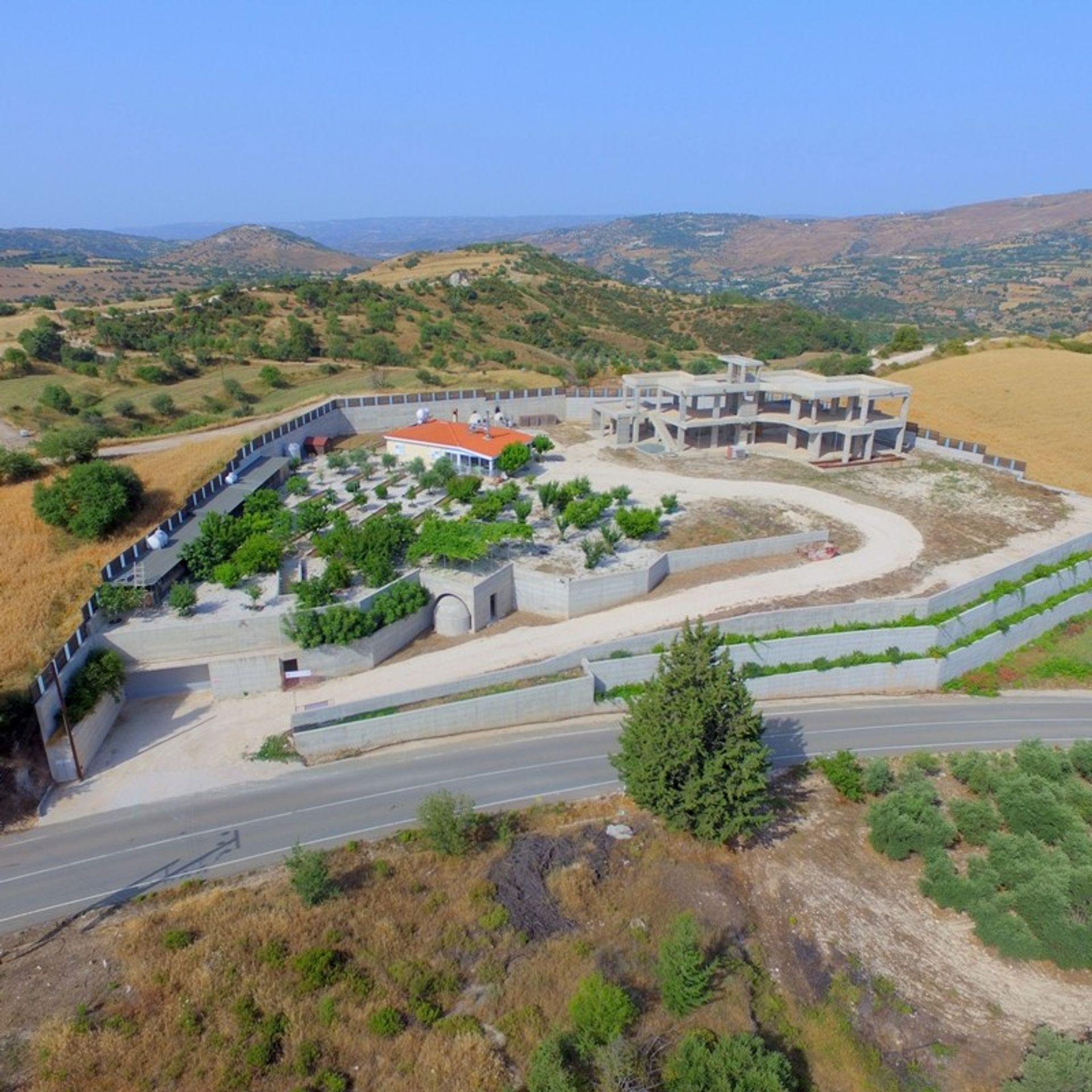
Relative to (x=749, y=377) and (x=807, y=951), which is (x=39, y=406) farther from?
(x=807, y=951)

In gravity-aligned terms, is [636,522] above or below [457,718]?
above

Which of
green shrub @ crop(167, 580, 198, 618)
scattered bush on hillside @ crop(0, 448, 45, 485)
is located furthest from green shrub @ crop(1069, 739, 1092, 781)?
scattered bush on hillside @ crop(0, 448, 45, 485)

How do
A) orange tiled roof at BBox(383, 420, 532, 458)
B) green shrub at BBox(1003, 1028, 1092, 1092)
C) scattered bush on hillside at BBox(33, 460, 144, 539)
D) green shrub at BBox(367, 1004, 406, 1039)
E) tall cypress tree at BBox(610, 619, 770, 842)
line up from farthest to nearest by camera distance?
1. orange tiled roof at BBox(383, 420, 532, 458)
2. scattered bush on hillside at BBox(33, 460, 144, 539)
3. tall cypress tree at BBox(610, 619, 770, 842)
4. green shrub at BBox(367, 1004, 406, 1039)
5. green shrub at BBox(1003, 1028, 1092, 1092)

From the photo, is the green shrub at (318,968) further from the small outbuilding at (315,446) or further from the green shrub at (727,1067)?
the small outbuilding at (315,446)

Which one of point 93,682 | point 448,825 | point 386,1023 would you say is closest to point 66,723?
point 93,682

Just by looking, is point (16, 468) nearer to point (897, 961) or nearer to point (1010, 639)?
point (897, 961)

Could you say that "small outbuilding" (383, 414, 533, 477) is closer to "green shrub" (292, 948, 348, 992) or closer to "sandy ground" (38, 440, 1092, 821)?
"sandy ground" (38, 440, 1092, 821)
